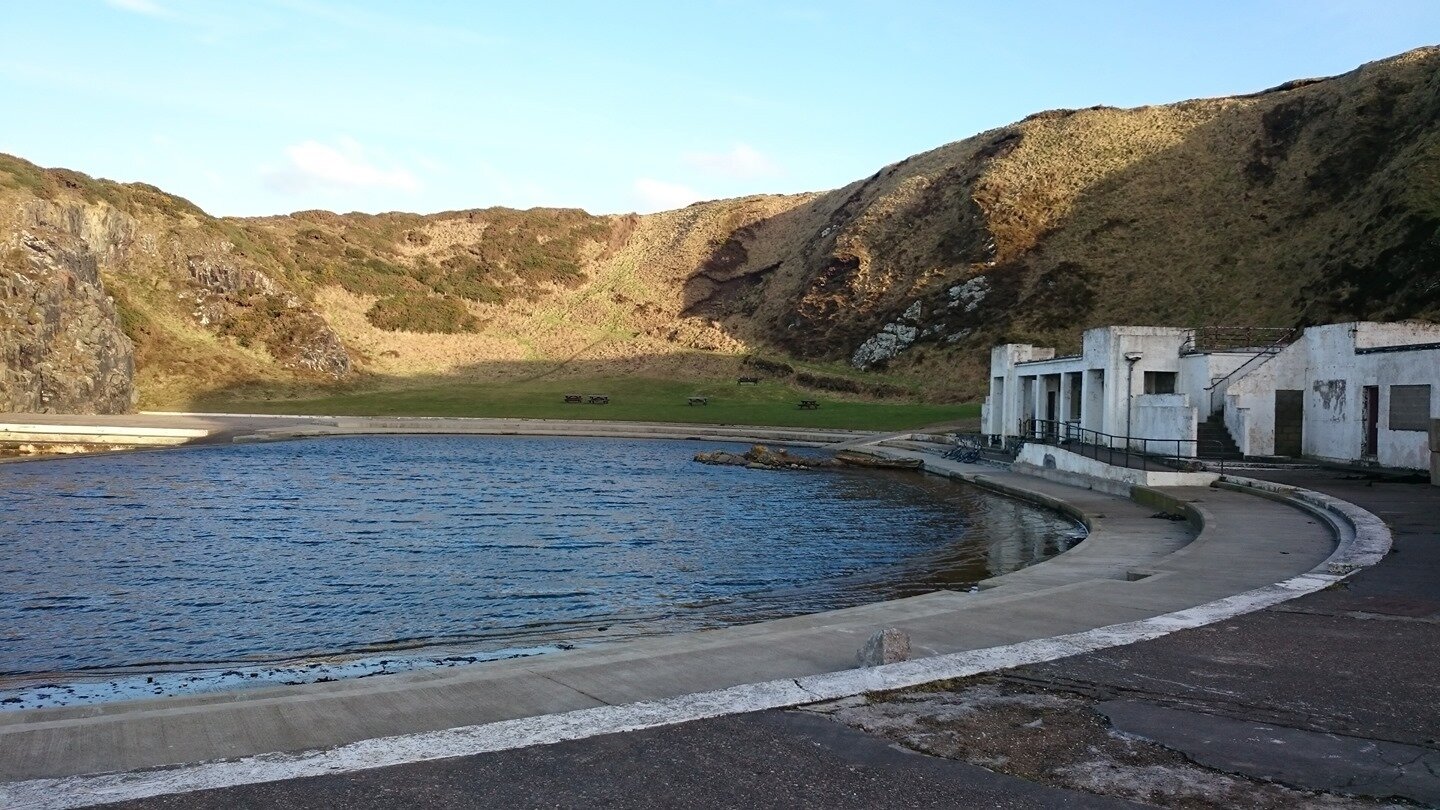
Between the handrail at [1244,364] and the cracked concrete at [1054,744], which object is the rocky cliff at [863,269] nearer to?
the handrail at [1244,364]

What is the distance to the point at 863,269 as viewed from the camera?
10619cm

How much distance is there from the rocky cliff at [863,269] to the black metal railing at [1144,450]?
32083 mm

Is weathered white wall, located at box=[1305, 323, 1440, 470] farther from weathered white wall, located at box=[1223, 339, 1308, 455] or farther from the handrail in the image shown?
the handrail

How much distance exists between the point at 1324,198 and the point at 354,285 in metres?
87.9

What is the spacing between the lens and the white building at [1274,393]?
101 feet

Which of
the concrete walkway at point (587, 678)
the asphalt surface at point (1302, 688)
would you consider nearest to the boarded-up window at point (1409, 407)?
the concrete walkway at point (587, 678)

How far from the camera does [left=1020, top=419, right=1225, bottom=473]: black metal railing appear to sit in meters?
30.9

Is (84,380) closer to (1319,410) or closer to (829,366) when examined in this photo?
(829,366)

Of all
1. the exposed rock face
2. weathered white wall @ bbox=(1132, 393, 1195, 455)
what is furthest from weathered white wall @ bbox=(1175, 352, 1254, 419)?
the exposed rock face

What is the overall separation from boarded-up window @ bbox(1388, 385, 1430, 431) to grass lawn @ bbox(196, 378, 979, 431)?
33232 millimetres

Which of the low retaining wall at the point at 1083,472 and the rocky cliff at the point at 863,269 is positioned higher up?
the rocky cliff at the point at 863,269

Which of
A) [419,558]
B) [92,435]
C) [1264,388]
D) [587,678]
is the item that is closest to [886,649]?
[587,678]

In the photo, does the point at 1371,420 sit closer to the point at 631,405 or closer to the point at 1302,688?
the point at 1302,688

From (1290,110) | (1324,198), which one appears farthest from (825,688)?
(1290,110)
